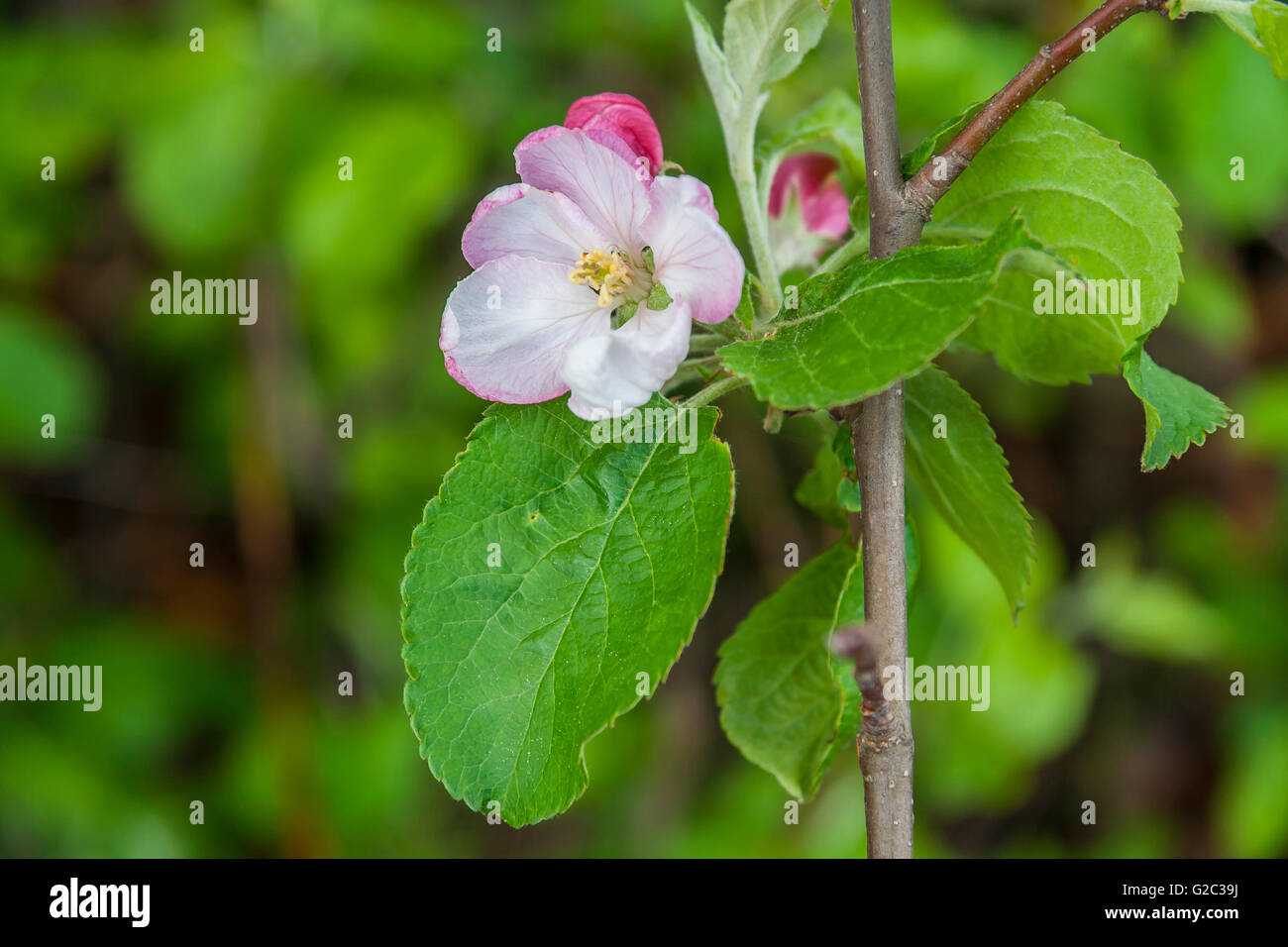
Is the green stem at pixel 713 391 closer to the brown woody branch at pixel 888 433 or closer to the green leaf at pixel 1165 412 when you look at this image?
the brown woody branch at pixel 888 433

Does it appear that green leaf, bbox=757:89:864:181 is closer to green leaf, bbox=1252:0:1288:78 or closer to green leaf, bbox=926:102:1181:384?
green leaf, bbox=926:102:1181:384

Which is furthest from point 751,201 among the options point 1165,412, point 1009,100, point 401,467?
point 401,467

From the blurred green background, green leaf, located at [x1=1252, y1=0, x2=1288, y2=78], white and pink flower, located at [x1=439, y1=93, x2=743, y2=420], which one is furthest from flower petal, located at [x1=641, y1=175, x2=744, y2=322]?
the blurred green background

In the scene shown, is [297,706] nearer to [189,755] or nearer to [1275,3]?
[189,755]

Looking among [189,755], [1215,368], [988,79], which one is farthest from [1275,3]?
[189,755]

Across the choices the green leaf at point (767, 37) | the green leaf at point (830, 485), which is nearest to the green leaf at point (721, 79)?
the green leaf at point (767, 37)

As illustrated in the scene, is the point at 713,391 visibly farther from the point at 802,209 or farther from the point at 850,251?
the point at 802,209
